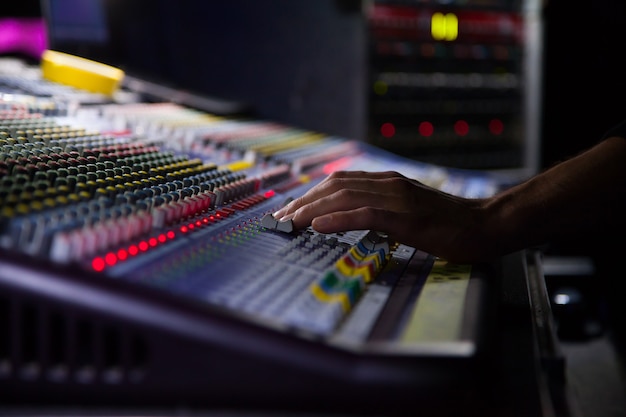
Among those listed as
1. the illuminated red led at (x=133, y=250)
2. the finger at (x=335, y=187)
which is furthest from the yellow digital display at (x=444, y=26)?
the illuminated red led at (x=133, y=250)

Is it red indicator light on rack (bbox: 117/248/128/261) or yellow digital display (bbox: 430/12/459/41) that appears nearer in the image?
red indicator light on rack (bbox: 117/248/128/261)

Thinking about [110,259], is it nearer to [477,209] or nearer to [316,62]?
[477,209]

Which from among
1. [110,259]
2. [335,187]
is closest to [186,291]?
[110,259]

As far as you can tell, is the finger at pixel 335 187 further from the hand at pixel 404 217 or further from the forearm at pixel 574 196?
the forearm at pixel 574 196

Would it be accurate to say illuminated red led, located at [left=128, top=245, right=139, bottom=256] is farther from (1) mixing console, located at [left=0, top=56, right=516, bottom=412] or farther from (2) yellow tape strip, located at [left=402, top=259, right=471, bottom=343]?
(2) yellow tape strip, located at [left=402, top=259, right=471, bottom=343]

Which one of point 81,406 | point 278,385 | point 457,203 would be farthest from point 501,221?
point 81,406

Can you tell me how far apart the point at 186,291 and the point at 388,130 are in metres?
1.97

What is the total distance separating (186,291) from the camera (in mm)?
573

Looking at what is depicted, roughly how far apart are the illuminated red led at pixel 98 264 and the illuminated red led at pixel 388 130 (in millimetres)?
1948

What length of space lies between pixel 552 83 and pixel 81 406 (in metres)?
2.31

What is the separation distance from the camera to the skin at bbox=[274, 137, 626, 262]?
0.84m

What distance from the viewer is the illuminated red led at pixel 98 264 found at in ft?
1.92

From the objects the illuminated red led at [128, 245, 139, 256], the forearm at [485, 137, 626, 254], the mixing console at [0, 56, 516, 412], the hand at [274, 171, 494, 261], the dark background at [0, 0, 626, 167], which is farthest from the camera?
the dark background at [0, 0, 626, 167]

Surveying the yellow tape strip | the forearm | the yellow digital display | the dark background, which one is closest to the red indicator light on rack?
the yellow tape strip
